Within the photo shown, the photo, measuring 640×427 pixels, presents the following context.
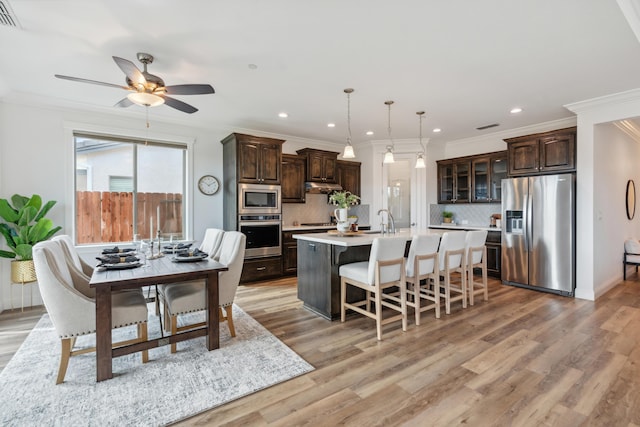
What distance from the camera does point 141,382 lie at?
2.20 metres

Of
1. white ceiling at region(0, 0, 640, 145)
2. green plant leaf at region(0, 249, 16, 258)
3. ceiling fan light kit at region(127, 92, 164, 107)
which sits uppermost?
white ceiling at region(0, 0, 640, 145)

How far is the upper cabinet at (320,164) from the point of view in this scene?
6129mm

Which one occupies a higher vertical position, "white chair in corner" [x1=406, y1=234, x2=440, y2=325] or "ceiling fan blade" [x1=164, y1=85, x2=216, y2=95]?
"ceiling fan blade" [x1=164, y1=85, x2=216, y2=95]

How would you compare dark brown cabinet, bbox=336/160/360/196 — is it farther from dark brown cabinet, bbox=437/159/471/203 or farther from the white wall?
the white wall

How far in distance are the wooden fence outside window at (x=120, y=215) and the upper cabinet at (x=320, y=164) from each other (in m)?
2.48

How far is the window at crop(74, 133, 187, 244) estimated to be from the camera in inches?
175

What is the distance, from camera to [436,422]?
71.3 inches

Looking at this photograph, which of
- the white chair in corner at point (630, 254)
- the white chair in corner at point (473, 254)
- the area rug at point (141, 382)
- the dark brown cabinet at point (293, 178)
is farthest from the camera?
the dark brown cabinet at point (293, 178)

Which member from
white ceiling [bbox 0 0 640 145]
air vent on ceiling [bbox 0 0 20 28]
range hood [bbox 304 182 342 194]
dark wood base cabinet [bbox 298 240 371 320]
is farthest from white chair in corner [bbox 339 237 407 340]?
air vent on ceiling [bbox 0 0 20 28]

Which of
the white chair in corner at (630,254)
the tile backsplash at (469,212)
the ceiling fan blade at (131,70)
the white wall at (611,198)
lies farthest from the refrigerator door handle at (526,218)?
the ceiling fan blade at (131,70)

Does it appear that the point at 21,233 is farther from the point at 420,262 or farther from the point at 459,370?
the point at 459,370

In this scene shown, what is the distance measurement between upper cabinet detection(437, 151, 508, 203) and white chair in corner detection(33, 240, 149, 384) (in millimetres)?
5872

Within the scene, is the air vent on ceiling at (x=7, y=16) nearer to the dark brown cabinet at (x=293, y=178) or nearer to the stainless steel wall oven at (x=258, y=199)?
the stainless steel wall oven at (x=258, y=199)

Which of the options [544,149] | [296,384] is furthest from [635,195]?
[296,384]
